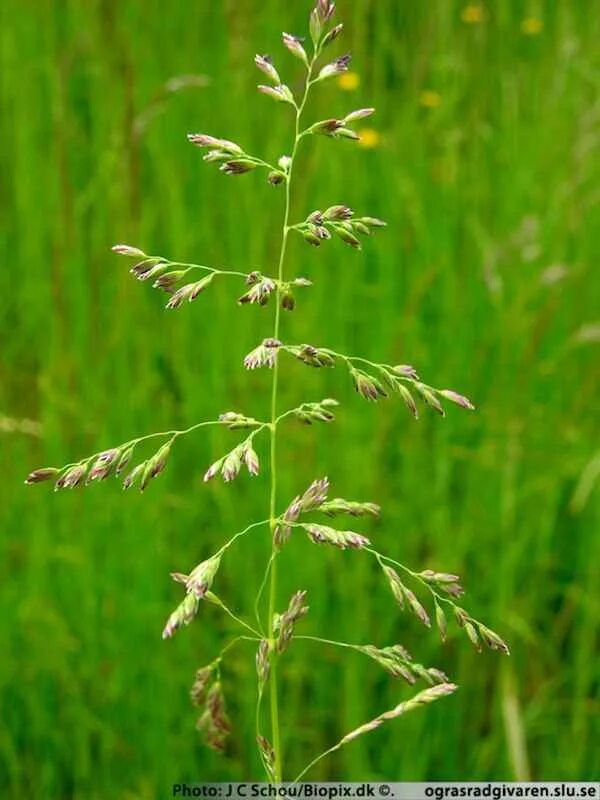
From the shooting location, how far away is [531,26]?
272 centimetres

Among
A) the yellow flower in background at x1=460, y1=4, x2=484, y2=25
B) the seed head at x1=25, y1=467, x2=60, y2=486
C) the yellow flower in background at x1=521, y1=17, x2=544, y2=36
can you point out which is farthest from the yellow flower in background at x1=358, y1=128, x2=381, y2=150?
the seed head at x1=25, y1=467, x2=60, y2=486

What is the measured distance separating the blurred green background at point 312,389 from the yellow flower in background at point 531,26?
0.07 m

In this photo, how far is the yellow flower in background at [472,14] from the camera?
2416 mm

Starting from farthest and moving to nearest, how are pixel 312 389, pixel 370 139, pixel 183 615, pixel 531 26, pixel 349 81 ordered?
1. pixel 531 26
2. pixel 349 81
3. pixel 370 139
4. pixel 312 389
5. pixel 183 615

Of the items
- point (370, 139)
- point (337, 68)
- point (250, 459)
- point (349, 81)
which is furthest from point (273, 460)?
point (349, 81)

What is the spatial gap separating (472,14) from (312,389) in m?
1.02

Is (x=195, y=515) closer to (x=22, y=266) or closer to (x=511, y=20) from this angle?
(x=22, y=266)

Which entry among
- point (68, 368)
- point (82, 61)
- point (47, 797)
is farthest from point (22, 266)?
point (47, 797)

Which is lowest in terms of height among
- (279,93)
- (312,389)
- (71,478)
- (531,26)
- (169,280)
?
(312,389)

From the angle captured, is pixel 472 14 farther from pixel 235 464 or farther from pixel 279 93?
pixel 235 464

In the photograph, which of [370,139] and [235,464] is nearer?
[235,464]

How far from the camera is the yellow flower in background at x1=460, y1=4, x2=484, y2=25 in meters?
2.42

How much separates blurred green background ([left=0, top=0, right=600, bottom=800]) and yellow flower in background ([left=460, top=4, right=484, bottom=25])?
0.03 meters

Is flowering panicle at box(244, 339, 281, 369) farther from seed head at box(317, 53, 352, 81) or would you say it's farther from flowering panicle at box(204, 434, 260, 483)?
seed head at box(317, 53, 352, 81)
